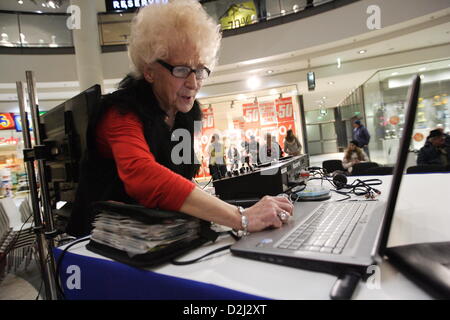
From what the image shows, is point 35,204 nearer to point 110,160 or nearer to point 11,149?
point 110,160

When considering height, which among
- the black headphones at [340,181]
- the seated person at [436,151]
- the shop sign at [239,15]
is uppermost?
the shop sign at [239,15]

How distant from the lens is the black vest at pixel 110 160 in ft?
2.87

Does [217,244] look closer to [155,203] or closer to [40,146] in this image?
[155,203]

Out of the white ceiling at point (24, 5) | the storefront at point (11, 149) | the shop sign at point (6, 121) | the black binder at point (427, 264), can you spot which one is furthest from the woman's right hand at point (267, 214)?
the white ceiling at point (24, 5)

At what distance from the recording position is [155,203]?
2.32 ft

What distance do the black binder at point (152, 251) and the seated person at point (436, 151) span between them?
4.73 metres

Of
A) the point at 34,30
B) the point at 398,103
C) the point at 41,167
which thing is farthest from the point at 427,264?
the point at 34,30

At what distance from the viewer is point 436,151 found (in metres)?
4.22

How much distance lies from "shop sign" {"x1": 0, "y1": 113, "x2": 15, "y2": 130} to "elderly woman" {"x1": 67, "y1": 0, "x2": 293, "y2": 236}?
802cm
